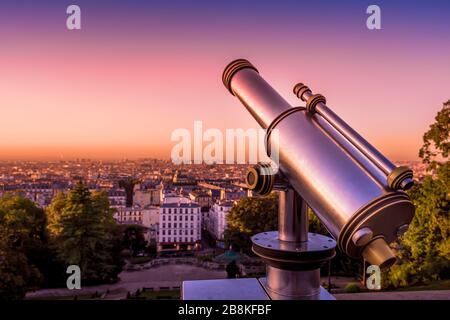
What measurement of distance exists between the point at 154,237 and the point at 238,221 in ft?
72.5

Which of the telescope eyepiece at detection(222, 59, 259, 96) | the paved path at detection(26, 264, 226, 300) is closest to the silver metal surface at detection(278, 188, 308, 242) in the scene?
the telescope eyepiece at detection(222, 59, 259, 96)

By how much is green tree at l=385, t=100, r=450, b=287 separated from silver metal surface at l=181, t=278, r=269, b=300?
23.7ft


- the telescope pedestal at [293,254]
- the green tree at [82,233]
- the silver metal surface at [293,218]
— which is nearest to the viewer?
the telescope pedestal at [293,254]

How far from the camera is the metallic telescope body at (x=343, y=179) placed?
1298 millimetres

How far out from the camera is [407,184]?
131cm

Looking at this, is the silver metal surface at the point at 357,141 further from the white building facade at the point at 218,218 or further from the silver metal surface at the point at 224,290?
the white building facade at the point at 218,218

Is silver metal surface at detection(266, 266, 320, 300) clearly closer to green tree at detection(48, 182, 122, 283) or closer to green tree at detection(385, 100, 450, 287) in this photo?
green tree at detection(385, 100, 450, 287)

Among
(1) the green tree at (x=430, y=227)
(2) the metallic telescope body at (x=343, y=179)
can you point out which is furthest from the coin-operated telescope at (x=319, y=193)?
(1) the green tree at (x=430, y=227)

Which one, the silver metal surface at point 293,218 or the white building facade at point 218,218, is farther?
the white building facade at point 218,218

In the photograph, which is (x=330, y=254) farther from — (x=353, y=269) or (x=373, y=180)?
(x=353, y=269)

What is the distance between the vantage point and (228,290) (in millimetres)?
1783

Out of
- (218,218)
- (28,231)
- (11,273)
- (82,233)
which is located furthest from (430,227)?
(218,218)

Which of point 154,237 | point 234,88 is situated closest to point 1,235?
point 234,88

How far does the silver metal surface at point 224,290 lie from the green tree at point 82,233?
1662 centimetres
